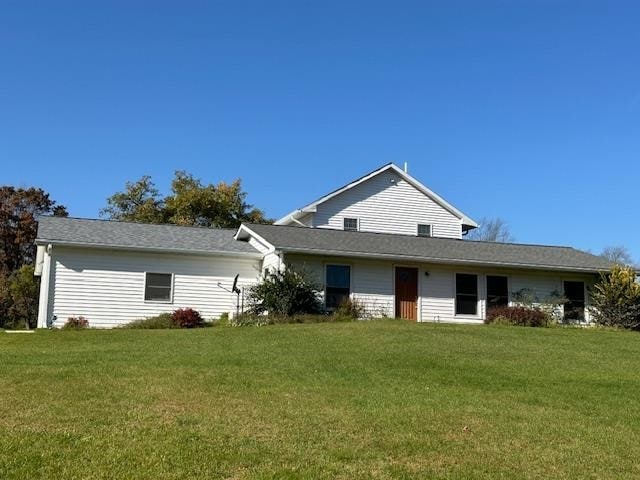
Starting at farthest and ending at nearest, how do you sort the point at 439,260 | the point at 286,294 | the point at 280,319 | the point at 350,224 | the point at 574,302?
1. the point at 350,224
2. the point at 574,302
3. the point at 439,260
4. the point at 286,294
5. the point at 280,319

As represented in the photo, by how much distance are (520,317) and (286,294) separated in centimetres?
884

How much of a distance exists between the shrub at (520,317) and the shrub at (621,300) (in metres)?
2.46

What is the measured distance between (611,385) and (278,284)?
12550 mm

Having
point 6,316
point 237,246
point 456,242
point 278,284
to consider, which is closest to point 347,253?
point 278,284

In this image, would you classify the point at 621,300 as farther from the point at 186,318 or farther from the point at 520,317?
the point at 186,318

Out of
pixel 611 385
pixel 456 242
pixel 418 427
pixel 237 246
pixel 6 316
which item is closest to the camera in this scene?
pixel 418 427

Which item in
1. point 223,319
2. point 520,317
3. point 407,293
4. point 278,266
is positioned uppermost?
point 278,266

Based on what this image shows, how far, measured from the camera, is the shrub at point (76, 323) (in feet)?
74.8

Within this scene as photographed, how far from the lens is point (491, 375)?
12.2 meters

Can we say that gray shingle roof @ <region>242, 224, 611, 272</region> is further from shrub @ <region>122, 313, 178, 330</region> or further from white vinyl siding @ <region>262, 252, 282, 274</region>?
shrub @ <region>122, 313, 178, 330</region>

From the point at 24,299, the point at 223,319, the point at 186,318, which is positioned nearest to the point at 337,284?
the point at 223,319

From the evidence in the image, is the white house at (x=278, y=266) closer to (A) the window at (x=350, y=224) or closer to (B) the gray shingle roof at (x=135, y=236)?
(B) the gray shingle roof at (x=135, y=236)

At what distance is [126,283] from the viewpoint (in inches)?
947

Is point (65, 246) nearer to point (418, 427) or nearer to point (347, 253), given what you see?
point (347, 253)
